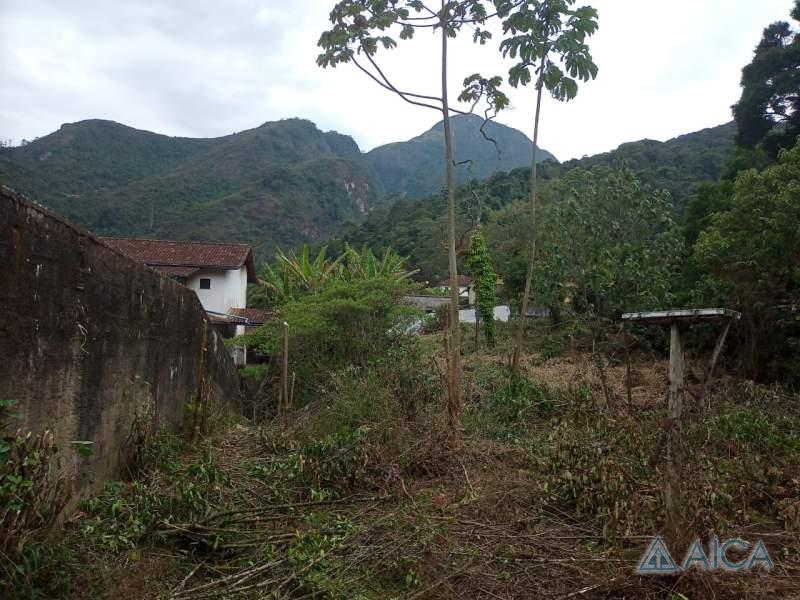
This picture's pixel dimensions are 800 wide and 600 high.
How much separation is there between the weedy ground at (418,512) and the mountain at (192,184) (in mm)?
36515

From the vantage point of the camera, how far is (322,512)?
4637mm

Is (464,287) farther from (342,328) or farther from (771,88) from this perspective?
(342,328)

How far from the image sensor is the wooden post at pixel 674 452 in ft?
11.9

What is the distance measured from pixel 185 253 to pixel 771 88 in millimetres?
24093

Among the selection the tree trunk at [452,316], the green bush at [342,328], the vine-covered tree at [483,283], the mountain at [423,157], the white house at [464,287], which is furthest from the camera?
the mountain at [423,157]

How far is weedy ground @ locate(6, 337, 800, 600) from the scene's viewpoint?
3502 millimetres

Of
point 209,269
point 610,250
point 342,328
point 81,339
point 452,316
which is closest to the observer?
point 81,339

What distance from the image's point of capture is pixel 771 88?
81.3 ft

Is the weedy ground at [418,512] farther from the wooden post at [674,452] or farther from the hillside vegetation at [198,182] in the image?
the hillside vegetation at [198,182]

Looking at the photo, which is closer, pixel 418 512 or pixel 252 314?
pixel 418 512

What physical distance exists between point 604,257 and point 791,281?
6.67m

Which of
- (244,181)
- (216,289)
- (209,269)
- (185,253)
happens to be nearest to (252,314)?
(216,289)

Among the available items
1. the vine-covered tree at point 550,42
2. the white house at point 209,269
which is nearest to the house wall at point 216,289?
the white house at point 209,269

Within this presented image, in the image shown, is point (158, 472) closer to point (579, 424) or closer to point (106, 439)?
point (106, 439)
